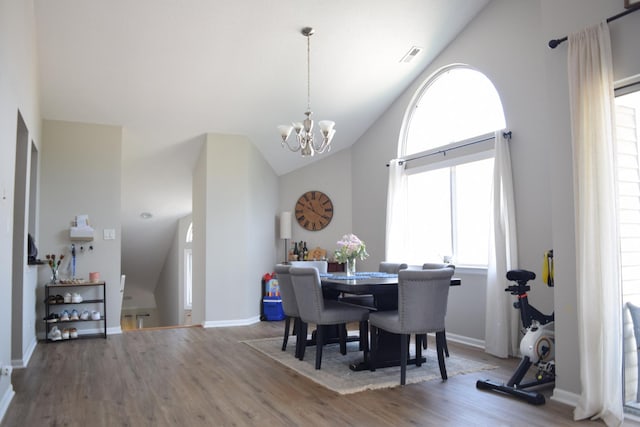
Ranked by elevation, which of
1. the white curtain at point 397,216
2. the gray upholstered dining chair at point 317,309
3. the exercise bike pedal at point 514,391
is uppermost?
the white curtain at point 397,216

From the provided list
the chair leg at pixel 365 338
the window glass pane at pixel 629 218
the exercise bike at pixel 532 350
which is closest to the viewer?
the window glass pane at pixel 629 218

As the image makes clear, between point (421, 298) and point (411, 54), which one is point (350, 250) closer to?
point (421, 298)

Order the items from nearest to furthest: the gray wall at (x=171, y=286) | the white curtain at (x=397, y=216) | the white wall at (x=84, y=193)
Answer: the white wall at (x=84, y=193) → the white curtain at (x=397, y=216) → the gray wall at (x=171, y=286)

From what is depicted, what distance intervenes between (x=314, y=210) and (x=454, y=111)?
2.84 meters

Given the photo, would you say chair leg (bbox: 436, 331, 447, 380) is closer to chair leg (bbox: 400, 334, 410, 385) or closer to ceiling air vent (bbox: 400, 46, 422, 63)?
chair leg (bbox: 400, 334, 410, 385)

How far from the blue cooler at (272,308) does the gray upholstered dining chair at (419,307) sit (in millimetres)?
3240

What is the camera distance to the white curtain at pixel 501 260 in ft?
14.6

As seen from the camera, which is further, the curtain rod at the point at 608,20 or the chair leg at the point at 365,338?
the chair leg at the point at 365,338

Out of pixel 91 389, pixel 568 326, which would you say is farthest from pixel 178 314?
pixel 568 326

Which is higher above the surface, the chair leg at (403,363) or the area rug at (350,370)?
the chair leg at (403,363)

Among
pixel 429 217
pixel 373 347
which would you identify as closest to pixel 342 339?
pixel 373 347

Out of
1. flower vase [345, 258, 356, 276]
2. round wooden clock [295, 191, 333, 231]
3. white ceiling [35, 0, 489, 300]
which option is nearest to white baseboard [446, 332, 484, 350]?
flower vase [345, 258, 356, 276]

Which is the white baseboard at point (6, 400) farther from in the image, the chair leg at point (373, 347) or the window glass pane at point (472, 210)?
the window glass pane at point (472, 210)

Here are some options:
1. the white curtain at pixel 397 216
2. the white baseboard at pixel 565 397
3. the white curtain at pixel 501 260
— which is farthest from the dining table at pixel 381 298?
the white curtain at pixel 397 216
